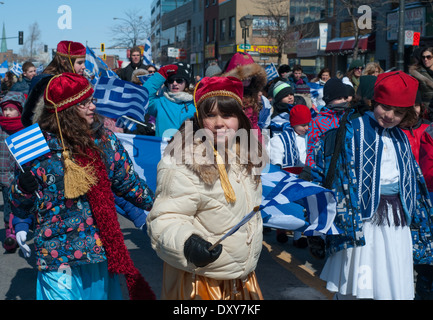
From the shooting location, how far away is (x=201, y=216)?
9.89ft

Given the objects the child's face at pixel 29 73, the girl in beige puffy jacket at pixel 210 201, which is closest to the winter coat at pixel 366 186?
the girl in beige puffy jacket at pixel 210 201

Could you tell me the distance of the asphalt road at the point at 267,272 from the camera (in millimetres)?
5348

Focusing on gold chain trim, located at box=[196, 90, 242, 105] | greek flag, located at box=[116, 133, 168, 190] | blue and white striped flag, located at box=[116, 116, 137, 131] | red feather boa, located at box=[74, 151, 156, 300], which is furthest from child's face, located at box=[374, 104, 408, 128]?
blue and white striped flag, located at box=[116, 116, 137, 131]

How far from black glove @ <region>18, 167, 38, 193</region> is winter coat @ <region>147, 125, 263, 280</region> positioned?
65 centimetres

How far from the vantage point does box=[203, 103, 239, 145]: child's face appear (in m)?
3.15

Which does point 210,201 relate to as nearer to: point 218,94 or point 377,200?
point 218,94

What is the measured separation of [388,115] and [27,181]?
221 cm

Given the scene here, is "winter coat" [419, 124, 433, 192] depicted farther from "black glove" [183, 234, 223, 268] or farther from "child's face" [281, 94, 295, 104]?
"child's face" [281, 94, 295, 104]

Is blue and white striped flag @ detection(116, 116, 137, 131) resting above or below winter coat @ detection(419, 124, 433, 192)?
above

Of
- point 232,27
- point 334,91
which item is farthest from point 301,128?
point 232,27

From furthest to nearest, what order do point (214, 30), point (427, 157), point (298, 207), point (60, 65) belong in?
1. point (214, 30)
2. point (60, 65)
3. point (298, 207)
4. point (427, 157)

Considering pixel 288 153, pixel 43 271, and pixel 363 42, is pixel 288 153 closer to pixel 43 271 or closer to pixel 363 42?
pixel 43 271

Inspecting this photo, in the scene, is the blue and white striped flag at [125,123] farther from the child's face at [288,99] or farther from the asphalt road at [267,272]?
the child's face at [288,99]

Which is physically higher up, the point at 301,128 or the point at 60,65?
the point at 60,65
